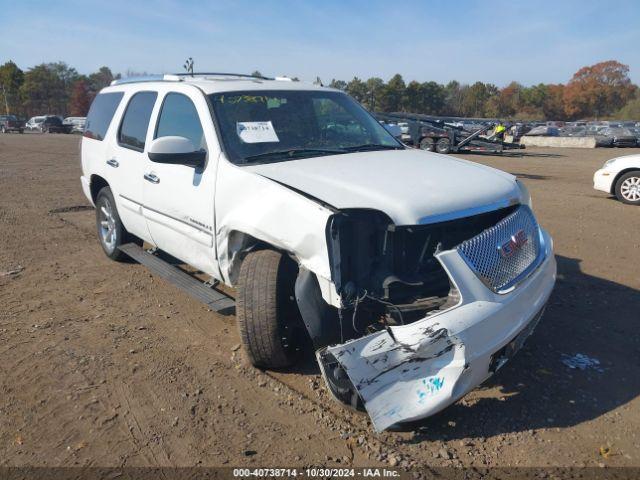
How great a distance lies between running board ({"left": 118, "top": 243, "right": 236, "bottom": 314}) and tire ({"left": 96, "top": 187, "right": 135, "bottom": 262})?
15cm

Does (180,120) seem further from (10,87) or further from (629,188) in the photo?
(10,87)

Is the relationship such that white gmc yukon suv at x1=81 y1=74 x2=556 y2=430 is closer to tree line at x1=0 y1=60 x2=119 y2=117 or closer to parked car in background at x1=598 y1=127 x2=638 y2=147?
parked car in background at x1=598 y1=127 x2=638 y2=147

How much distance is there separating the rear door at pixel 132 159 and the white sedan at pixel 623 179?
913 centimetres

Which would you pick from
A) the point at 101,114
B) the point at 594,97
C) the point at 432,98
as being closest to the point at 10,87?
the point at 432,98

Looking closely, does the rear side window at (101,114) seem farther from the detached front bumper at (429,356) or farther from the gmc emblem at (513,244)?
the gmc emblem at (513,244)

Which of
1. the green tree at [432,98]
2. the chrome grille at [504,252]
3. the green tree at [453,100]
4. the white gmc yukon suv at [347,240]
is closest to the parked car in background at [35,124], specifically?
the white gmc yukon suv at [347,240]

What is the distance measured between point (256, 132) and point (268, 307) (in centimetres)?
142

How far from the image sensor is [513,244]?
3141 mm

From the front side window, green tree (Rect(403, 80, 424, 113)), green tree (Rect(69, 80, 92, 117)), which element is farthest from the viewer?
green tree (Rect(403, 80, 424, 113))

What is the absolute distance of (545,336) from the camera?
403 cm

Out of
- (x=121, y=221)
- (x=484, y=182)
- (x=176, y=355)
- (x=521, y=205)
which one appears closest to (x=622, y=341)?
(x=521, y=205)

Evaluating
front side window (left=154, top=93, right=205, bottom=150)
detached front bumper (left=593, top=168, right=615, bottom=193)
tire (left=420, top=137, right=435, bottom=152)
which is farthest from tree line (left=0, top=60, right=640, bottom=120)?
front side window (left=154, top=93, right=205, bottom=150)

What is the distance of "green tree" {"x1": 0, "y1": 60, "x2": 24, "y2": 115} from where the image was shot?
75.4m

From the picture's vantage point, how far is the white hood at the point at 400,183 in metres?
2.83
